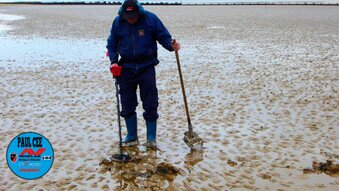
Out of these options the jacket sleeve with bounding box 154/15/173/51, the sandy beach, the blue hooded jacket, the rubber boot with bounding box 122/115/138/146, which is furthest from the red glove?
the sandy beach

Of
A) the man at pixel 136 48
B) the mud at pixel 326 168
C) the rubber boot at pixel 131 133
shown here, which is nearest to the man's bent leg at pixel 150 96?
the man at pixel 136 48

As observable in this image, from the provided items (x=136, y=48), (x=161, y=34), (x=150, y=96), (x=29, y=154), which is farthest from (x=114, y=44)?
(x=29, y=154)

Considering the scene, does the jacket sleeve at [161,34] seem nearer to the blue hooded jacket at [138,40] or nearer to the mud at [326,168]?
the blue hooded jacket at [138,40]

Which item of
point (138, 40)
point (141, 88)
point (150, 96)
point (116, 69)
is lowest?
point (150, 96)

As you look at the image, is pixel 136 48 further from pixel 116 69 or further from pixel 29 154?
pixel 29 154

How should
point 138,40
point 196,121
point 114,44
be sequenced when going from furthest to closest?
point 196,121 < point 114,44 < point 138,40

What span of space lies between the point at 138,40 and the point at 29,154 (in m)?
2.42

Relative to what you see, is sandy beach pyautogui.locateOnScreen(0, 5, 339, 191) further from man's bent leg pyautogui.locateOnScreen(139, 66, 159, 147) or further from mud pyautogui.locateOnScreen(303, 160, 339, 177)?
man's bent leg pyautogui.locateOnScreen(139, 66, 159, 147)

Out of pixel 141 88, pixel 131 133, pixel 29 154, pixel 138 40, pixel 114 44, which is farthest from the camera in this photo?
pixel 131 133

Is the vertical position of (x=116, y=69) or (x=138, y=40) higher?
(x=138, y=40)

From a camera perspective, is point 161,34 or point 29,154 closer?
point 29,154

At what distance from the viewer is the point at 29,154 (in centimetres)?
524

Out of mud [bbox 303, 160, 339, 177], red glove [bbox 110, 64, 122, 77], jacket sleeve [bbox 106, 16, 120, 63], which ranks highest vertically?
jacket sleeve [bbox 106, 16, 120, 63]

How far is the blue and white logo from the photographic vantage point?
5.23m
